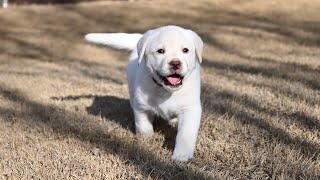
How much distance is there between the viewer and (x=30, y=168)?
10.5ft

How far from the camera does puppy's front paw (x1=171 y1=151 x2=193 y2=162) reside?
3373 millimetres

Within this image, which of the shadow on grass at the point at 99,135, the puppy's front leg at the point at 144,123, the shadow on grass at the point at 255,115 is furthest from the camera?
the puppy's front leg at the point at 144,123

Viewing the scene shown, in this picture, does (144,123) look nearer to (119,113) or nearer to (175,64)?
(175,64)

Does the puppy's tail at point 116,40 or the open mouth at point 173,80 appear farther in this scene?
the puppy's tail at point 116,40

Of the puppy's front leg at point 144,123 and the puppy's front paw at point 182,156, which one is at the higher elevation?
the puppy's front paw at point 182,156

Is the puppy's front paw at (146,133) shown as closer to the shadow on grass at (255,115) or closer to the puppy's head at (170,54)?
the puppy's head at (170,54)

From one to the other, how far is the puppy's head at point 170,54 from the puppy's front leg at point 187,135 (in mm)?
232

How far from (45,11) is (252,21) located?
8165 mm

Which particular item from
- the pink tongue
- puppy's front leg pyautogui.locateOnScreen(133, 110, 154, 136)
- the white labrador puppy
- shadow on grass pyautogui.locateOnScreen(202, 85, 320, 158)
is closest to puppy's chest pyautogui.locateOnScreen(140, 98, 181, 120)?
the white labrador puppy

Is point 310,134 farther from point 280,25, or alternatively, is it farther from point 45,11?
point 45,11

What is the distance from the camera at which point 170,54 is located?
3.53 m

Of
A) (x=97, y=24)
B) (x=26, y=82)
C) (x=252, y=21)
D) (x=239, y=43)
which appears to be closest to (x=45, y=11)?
(x=97, y=24)

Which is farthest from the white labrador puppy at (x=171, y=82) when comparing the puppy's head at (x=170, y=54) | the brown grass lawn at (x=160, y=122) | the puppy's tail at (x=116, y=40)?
the puppy's tail at (x=116, y=40)

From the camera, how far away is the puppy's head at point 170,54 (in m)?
3.49
